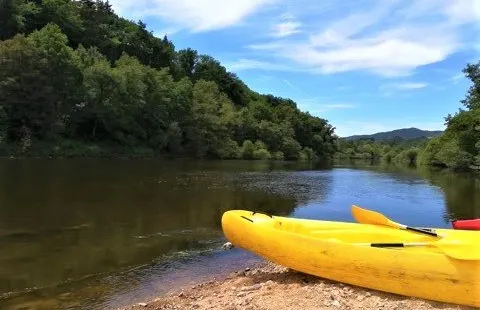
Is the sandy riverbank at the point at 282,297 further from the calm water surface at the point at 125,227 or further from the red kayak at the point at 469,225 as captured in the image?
the red kayak at the point at 469,225

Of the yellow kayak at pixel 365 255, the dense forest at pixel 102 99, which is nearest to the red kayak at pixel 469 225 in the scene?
the yellow kayak at pixel 365 255

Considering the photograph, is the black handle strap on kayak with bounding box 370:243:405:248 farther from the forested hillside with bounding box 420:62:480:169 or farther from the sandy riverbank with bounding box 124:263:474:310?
the forested hillside with bounding box 420:62:480:169

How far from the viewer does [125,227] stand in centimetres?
1514

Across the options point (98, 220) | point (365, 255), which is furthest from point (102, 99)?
point (365, 255)

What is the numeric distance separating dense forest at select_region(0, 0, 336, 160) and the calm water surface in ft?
94.0

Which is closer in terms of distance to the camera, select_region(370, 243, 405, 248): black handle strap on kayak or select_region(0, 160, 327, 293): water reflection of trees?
select_region(370, 243, 405, 248): black handle strap on kayak

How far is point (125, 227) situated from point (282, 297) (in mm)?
9146

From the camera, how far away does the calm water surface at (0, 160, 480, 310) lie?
9.16 meters

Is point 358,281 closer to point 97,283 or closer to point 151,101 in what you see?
point 97,283

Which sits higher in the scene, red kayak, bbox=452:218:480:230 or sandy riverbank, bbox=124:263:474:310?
red kayak, bbox=452:218:480:230

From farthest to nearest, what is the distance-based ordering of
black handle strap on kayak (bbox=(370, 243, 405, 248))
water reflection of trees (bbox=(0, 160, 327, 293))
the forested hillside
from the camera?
the forested hillside
water reflection of trees (bbox=(0, 160, 327, 293))
black handle strap on kayak (bbox=(370, 243, 405, 248))

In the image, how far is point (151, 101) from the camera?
251ft

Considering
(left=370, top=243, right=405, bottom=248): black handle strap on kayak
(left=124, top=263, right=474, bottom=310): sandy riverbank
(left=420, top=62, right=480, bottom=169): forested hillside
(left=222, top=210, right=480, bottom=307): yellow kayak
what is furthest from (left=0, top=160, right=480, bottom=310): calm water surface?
(left=420, top=62, right=480, bottom=169): forested hillside

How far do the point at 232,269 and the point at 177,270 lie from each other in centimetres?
129
